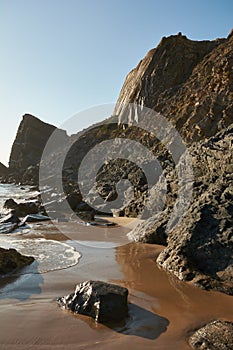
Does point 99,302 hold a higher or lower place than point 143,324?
higher

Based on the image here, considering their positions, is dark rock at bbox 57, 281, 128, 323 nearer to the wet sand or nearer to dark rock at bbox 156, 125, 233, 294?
the wet sand

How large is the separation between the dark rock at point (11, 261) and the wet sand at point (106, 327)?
378 millimetres

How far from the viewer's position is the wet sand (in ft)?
10.2

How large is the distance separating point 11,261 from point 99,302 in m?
2.66

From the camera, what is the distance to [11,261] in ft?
18.6

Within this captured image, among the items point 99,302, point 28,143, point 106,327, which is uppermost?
point 28,143

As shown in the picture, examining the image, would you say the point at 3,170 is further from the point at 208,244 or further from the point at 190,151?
the point at 208,244

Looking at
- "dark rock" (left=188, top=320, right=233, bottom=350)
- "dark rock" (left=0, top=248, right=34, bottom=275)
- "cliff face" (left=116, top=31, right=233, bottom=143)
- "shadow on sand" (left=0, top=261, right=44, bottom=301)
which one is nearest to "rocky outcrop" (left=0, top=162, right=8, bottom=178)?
"cliff face" (left=116, top=31, right=233, bottom=143)

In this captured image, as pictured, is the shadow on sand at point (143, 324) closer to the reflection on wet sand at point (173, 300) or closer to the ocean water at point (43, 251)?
the reflection on wet sand at point (173, 300)

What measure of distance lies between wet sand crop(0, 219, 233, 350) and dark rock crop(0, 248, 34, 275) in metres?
0.38

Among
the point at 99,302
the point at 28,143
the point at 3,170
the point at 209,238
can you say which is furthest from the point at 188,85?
the point at 3,170

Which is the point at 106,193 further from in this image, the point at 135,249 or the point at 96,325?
the point at 96,325

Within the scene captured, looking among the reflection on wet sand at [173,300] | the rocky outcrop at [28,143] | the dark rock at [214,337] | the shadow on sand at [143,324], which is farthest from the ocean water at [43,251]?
the rocky outcrop at [28,143]

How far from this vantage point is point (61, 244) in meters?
8.20
